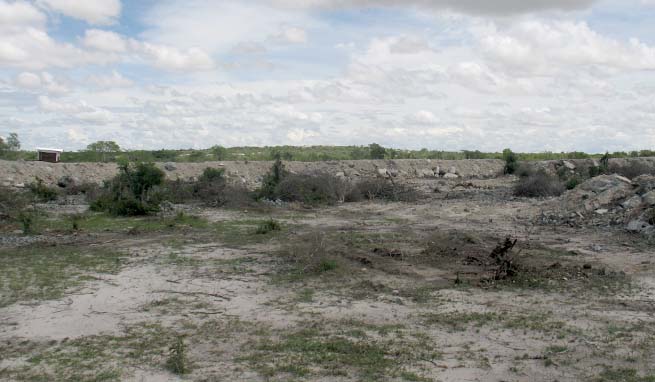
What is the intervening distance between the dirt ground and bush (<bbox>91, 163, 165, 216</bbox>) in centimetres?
377

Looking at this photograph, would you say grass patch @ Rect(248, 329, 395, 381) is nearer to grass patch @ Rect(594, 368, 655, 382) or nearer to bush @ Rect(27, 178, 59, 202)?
grass patch @ Rect(594, 368, 655, 382)

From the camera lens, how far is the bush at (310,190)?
22.8 metres

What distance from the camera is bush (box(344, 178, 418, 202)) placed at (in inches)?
946

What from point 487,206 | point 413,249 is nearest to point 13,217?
point 413,249

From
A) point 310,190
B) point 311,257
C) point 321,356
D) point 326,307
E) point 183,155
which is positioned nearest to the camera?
point 321,356

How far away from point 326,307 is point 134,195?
13.3 m

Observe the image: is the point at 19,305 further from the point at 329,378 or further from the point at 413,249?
the point at 413,249

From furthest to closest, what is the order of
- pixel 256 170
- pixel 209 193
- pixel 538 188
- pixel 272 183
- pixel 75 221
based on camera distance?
pixel 256 170, pixel 272 183, pixel 538 188, pixel 209 193, pixel 75 221

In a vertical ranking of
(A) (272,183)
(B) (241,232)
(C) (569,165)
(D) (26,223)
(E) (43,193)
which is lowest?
(B) (241,232)

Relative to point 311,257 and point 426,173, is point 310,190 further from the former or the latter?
point 426,173

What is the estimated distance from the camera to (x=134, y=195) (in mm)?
19766

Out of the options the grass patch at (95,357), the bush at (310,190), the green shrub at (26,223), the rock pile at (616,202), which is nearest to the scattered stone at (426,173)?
the bush at (310,190)

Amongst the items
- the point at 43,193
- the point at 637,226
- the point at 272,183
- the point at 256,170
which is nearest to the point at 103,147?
the point at 256,170

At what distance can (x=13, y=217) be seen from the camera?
16391 mm
